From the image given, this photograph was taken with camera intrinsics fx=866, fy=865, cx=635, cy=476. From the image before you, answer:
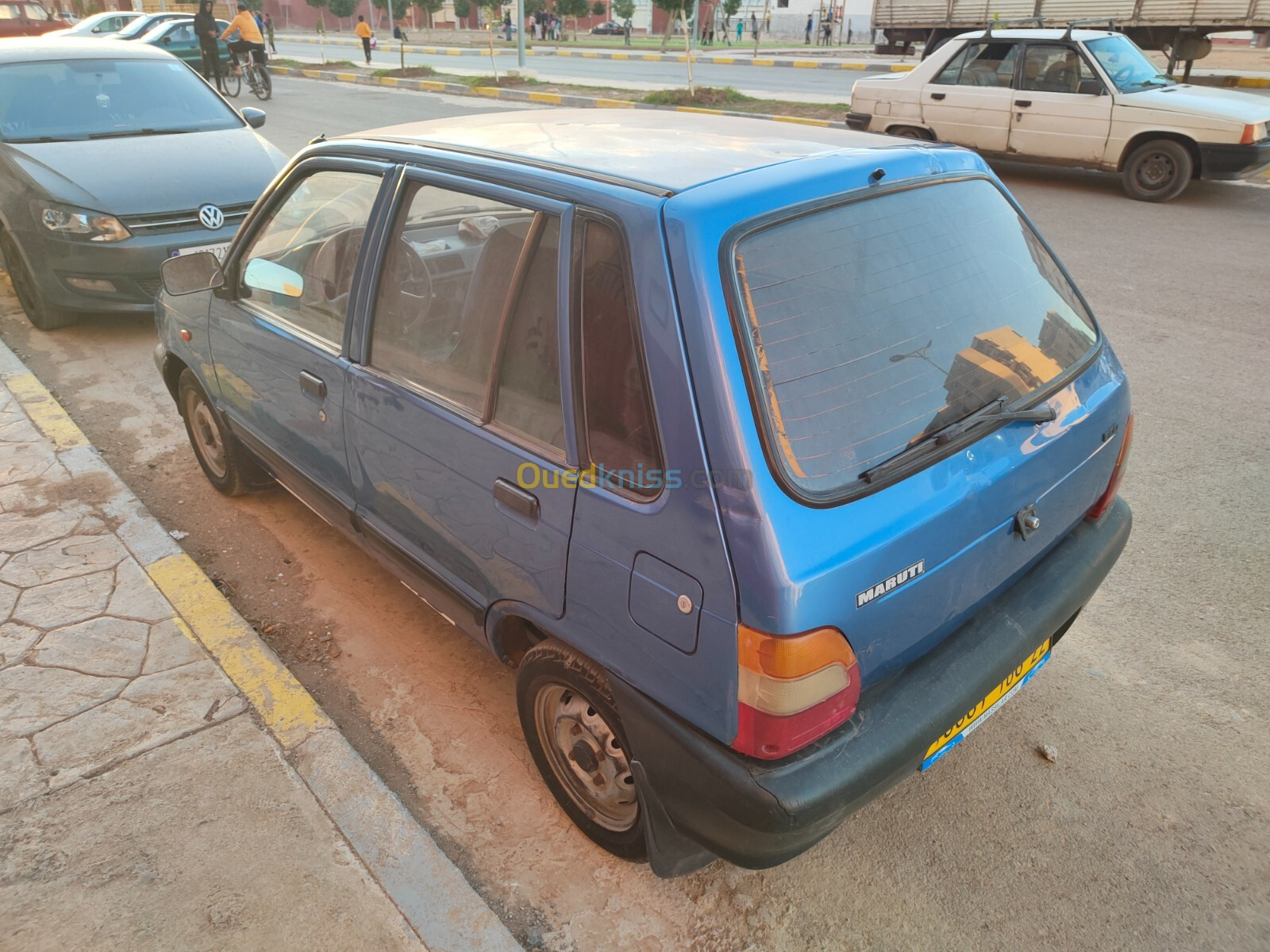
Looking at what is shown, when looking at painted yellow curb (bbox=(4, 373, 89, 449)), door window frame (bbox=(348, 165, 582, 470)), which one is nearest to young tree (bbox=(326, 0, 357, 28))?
painted yellow curb (bbox=(4, 373, 89, 449))

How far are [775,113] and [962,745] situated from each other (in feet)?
45.5

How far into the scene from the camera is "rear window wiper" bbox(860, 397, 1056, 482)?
73.4 inches

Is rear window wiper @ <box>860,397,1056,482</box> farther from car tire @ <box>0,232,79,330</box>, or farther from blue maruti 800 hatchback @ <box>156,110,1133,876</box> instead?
car tire @ <box>0,232,79,330</box>

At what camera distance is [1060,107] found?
919cm

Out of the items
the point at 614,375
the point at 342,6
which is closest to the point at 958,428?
the point at 614,375

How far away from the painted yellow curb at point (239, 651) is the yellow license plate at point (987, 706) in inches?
71.5

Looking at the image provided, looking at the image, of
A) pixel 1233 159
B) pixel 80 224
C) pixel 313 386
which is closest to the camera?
pixel 313 386

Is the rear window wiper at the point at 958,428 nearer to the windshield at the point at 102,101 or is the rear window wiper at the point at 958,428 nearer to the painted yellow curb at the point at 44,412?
the painted yellow curb at the point at 44,412

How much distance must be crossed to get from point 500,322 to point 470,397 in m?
0.23

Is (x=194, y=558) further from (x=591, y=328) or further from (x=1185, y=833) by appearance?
(x=1185, y=833)

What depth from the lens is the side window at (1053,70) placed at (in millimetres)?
9047

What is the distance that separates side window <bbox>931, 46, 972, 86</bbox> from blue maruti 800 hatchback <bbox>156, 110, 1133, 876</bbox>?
28.3 ft

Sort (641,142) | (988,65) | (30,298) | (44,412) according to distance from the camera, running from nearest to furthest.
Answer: (641,142) → (44,412) → (30,298) → (988,65)

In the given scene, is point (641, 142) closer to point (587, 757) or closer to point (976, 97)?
point (587, 757)
